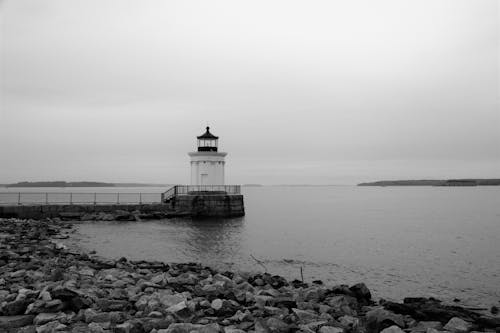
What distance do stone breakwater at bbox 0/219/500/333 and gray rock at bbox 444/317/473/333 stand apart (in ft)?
0.05

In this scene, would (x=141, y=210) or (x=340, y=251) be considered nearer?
(x=340, y=251)

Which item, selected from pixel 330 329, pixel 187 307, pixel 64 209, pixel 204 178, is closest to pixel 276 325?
pixel 330 329

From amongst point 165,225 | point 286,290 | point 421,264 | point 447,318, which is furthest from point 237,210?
point 447,318

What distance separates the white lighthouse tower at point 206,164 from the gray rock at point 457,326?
24843 mm

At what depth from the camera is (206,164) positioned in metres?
31.7

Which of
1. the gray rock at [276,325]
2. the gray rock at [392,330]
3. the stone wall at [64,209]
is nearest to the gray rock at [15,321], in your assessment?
the gray rock at [276,325]

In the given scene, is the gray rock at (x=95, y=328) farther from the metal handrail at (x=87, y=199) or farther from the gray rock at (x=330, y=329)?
the metal handrail at (x=87, y=199)

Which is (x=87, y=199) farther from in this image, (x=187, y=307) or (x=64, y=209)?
(x=187, y=307)

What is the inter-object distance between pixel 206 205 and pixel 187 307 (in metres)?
24.0

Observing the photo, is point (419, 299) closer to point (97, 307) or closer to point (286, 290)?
point (286, 290)

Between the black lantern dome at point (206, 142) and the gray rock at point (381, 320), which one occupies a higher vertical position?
the black lantern dome at point (206, 142)

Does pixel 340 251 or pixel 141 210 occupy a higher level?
pixel 141 210

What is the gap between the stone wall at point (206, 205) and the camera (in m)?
31.4

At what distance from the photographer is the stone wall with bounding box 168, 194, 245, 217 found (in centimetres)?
3141
